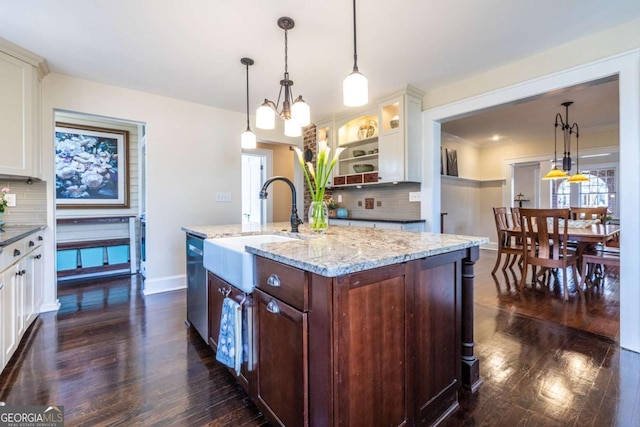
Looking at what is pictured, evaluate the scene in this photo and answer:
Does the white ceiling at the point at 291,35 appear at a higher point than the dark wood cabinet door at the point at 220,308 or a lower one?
higher

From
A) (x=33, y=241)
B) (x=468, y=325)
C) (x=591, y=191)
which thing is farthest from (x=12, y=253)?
(x=591, y=191)

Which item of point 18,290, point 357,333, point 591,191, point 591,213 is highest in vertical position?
point 591,191

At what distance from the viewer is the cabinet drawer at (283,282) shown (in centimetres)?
109

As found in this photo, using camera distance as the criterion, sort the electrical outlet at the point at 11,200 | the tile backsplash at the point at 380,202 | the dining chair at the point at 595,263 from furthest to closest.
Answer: the tile backsplash at the point at 380,202
the dining chair at the point at 595,263
the electrical outlet at the point at 11,200

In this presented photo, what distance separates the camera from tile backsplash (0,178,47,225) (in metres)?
2.81

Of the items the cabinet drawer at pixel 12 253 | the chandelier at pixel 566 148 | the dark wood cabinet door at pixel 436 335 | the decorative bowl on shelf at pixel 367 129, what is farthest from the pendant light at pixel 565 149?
the cabinet drawer at pixel 12 253

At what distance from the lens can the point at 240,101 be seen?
377cm

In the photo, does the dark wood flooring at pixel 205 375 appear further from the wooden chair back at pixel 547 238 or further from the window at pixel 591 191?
the window at pixel 591 191

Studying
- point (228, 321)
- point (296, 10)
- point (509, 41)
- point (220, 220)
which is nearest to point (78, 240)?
point (220, 220)

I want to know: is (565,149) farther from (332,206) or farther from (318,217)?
(318,217)

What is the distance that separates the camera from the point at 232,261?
152 centimetres

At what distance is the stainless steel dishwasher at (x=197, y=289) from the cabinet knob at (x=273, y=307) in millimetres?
945

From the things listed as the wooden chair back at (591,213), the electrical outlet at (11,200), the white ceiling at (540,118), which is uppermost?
the white ceiling at (540,118)

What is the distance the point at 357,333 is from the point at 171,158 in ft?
11.4
